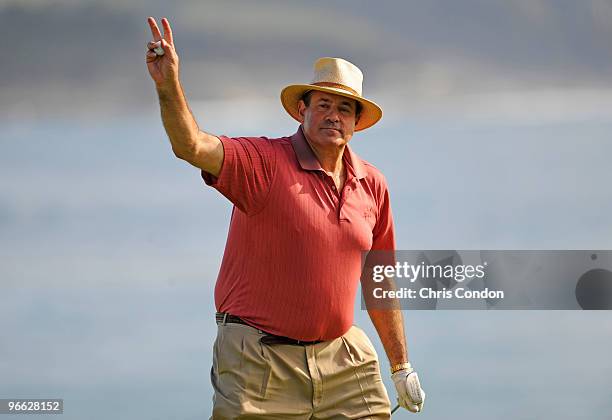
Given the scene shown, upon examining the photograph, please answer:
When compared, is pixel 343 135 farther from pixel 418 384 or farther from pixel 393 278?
pixel 418 384

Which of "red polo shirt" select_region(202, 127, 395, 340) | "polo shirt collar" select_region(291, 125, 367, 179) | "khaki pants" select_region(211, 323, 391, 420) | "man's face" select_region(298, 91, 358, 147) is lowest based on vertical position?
"khaki pants" select_region(211, 323, 391, 420)

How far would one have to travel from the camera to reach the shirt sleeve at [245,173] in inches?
197

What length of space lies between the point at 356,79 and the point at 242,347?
4.95ft

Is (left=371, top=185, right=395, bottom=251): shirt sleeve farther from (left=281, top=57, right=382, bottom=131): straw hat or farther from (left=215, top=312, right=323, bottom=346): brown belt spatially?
(left=215, top=312, right=323, bottom=346): brown belt

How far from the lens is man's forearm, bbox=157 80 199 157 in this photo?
4.59 meters

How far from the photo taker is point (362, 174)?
562cm

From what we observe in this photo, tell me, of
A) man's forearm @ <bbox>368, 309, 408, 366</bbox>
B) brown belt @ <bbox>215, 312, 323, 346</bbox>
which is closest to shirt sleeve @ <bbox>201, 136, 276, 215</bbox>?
brown belt @ <bbox>215, 312, 323, 346</bbox>

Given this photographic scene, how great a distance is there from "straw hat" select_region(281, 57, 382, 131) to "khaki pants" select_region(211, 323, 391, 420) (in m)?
1.18

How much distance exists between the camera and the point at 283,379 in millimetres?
5188

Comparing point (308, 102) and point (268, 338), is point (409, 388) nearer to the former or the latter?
point (268, 338)

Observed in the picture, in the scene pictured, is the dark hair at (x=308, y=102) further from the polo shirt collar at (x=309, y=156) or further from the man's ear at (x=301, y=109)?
the polo shirt collar at (x=309, y=156)

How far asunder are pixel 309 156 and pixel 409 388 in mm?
1379

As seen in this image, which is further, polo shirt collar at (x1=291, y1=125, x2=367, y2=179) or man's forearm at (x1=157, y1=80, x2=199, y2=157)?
polo shirt collar at (x1=291, y1=125, x2=367, y2=179)

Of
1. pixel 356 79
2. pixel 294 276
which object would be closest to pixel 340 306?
pixel 294 276
